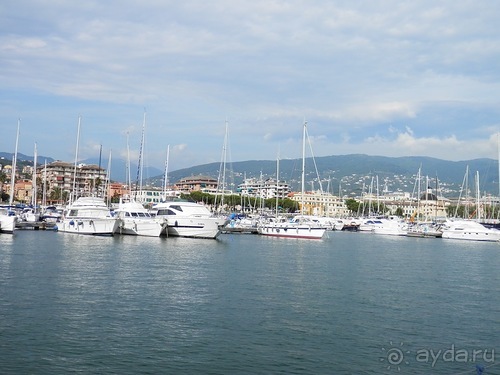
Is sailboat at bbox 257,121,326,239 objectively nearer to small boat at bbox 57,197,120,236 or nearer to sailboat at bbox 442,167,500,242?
small boat at bbox 57,197,120,236

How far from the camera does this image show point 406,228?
106 meters

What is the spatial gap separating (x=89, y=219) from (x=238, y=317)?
43174 mm

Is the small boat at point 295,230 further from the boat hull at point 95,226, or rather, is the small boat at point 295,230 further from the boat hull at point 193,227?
the boat hull at point 95,226

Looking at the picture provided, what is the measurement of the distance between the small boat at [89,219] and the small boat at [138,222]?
3.84 ft

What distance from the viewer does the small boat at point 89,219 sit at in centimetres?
6356

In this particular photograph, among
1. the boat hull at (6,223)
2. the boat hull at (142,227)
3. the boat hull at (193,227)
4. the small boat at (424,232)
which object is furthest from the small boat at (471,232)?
the boat hull at (6,223)

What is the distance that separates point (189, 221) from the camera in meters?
63.2

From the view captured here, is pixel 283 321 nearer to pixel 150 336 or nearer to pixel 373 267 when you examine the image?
pixel 150 336

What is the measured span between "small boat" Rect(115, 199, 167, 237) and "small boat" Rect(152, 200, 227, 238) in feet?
3.10

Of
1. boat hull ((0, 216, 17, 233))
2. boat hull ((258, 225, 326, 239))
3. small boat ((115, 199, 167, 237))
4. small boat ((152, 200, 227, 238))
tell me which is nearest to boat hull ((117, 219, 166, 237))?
small boat ((115, 199, 167, 237))

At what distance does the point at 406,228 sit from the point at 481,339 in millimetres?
86110

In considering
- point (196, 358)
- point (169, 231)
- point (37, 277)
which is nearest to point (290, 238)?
point (169, 231)

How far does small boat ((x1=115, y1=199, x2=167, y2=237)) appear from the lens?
63.8 meters

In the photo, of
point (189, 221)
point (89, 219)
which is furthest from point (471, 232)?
point (89, 219)
